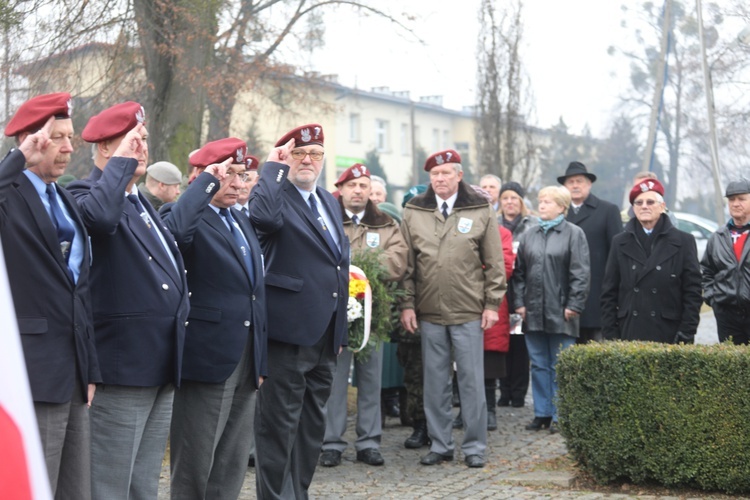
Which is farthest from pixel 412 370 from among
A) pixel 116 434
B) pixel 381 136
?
pixel 381 136

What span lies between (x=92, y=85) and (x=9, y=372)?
32.0ft

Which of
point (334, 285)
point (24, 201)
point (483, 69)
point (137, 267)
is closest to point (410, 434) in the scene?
point (334, 285)

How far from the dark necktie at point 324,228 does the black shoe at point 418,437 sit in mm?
3129

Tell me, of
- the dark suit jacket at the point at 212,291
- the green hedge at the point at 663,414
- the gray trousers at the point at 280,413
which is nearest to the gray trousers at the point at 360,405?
the green hedge at the point at 663,414

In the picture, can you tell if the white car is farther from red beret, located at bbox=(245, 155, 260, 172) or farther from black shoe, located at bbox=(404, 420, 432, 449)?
red beret, located at bbox=(245, 155, 260, 172)

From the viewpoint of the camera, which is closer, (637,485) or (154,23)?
(637,485)

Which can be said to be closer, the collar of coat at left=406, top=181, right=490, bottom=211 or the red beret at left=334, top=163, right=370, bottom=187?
the collar of coat at left=406, top=181, right=490, bottom=211

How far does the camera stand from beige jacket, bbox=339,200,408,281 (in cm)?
843

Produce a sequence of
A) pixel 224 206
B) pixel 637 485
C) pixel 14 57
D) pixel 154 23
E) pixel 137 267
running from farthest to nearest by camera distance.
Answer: pixel 154 23 < pixel 14 57 < pixel 637 485 < pixel 224 206 < pixel 137 267

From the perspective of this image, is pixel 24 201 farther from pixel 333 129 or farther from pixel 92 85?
pixel 333 129

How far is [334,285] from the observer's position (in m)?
6.28

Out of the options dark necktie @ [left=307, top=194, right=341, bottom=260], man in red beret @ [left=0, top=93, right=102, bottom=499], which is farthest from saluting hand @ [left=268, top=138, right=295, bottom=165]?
man in red beret @ [left=0, top=93, right=102, bottom=499]

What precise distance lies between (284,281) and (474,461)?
9.33 ft

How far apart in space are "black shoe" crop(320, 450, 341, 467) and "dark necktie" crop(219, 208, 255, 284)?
3072 mm
